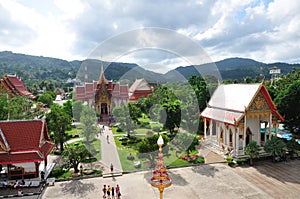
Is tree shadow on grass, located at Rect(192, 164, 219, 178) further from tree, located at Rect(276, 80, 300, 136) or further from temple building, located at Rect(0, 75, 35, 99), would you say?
temple building, located at Rect(0, 75, 35, 99)

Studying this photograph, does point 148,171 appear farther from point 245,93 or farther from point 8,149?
point 245,93

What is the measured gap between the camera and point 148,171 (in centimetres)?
1830

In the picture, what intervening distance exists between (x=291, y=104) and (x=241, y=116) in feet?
28.8

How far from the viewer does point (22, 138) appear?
54.3ft

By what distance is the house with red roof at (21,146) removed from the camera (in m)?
15.9

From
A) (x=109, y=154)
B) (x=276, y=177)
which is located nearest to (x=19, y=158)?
(x=109, y=154)

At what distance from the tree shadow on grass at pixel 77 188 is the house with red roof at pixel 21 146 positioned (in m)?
2.48

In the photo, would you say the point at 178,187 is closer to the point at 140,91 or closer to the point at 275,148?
the point at 275,148

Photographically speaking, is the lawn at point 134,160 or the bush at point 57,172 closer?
the bush at point 57,172

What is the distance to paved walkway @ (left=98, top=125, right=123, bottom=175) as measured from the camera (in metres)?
18.9

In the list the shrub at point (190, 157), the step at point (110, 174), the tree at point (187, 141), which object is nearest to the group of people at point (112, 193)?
the step at point (110, 174)

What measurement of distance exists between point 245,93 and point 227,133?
165 inches

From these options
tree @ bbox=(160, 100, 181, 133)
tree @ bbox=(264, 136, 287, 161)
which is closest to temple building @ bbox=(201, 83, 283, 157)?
tree @ bbox=(264, 136, 287, 161)

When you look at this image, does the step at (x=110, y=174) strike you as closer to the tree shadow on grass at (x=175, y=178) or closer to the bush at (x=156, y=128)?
the tree shadow on grass at (x=175, y=178)
